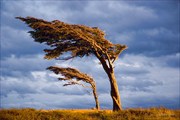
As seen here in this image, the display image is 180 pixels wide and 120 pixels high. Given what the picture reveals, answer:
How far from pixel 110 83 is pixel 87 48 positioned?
11.8 feet

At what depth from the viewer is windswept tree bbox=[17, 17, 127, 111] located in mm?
28500

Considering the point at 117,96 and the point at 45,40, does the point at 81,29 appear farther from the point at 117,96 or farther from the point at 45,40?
the point at 117,96

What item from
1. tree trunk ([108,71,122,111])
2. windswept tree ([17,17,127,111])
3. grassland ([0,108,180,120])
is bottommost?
grassland ([0,108,180,120])

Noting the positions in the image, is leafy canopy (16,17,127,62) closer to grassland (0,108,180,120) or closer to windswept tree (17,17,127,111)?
windswept tree (17,17,127,111)

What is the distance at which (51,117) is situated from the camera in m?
21.0

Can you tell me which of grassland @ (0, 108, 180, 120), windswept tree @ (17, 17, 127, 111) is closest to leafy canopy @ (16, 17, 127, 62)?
windswept tree @ (17, 17, 127, 111)

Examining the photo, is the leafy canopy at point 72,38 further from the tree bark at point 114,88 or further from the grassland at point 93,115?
the grassland at point 93,115

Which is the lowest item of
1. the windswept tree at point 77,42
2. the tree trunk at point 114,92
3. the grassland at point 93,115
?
the grassland at point 93,115

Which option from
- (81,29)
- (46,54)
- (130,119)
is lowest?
(130,119)

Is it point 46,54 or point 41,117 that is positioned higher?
point 46,54

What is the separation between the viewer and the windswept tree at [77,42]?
93.5 feet

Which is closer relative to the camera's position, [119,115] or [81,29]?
[119,115]

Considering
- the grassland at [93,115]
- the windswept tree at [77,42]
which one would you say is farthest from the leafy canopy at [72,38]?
the grassland at [93,115]

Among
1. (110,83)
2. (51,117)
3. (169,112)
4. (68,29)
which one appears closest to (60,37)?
(68,29)
